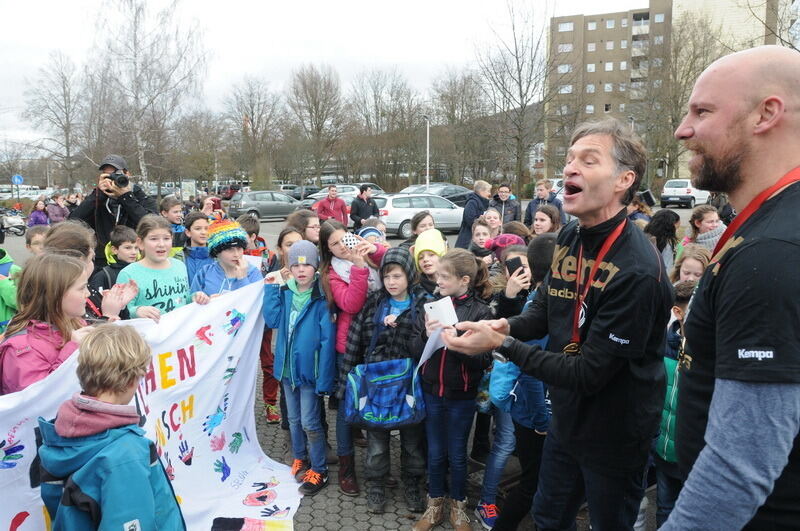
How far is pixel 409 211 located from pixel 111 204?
14.8 m

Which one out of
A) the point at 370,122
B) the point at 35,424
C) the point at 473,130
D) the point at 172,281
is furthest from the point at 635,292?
the point at 370,122

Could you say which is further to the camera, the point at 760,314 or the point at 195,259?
the point at 195,259

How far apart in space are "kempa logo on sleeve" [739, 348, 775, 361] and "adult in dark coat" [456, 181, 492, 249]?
26.9 feet

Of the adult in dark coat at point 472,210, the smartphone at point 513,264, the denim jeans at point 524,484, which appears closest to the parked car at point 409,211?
the adult in dark coat at point 472,210

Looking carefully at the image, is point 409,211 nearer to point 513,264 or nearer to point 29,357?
point 513,264

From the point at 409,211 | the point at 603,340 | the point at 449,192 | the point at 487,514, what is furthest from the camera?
the point at 449,192

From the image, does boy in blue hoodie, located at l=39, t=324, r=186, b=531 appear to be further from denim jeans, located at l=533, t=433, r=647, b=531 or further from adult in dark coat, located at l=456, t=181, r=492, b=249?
adult in dark coat, located at l=456, t=181, r=492, b=249

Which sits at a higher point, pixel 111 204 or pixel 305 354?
pixel 111 204

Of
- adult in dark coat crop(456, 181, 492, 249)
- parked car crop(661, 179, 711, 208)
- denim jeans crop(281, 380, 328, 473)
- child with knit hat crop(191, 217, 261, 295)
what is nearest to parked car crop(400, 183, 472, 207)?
parked car crop(661, 179, 711, 208)

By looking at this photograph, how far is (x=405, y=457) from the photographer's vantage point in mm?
3867

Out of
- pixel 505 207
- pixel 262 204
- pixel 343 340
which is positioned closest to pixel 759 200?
pixel 343 340

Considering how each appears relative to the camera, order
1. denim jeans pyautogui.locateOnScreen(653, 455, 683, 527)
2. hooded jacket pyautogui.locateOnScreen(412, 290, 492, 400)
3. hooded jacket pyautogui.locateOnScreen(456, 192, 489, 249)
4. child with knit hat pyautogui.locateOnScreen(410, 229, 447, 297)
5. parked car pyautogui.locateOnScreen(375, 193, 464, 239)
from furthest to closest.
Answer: parked car pyautogui.locateOnScreen(375, 193, 464, 239) → hooded jacket pyautogui.locateOnScreen(456, 192, 489, 249) → child with knit hat pyautogui.locateOnScreen(410, 229, 447, 297) → hooded jacket pyautogui.locateOnScreen(412, 290, 492, 400) → denim jeans pyautogui.locateOnScreen(653, 455, 683, 527)

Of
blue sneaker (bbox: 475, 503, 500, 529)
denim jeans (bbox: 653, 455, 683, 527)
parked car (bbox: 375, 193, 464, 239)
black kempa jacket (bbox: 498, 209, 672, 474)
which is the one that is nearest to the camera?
black kempa jacket (bbox: 498, 209, 672, 474)

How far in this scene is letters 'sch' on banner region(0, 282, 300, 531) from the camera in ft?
10.8
